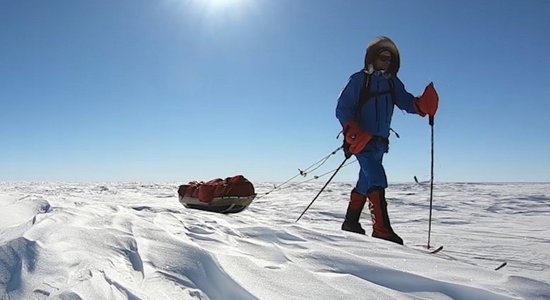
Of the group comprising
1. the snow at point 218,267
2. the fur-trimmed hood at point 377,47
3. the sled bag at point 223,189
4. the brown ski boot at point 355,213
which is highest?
the fur-trimmed hood at point 377,47

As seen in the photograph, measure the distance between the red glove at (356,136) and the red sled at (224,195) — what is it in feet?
8.93

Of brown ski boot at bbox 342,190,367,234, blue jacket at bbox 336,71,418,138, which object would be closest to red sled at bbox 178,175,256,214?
brown ski boot at bbox 342,190,367,234

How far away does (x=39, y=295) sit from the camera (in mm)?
1095

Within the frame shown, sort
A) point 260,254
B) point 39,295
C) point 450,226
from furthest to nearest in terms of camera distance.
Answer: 1. point 450,226
2. point 260,254
3. point 39,295

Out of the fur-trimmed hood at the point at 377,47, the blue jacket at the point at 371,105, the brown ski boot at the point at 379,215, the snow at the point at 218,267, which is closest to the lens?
the snow at the point at 218,267

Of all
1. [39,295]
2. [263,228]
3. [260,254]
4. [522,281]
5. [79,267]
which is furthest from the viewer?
[263,228]

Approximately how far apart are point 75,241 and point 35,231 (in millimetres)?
268

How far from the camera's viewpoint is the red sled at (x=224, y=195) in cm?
550

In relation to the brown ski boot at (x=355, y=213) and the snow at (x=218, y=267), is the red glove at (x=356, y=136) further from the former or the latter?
the snow at (x=218, y=267)

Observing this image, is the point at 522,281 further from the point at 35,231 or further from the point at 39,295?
the point at 35,231

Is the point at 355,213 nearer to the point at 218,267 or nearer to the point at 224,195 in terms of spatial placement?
the point at 218,267

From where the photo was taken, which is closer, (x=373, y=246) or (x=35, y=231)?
(x=35, y=231)

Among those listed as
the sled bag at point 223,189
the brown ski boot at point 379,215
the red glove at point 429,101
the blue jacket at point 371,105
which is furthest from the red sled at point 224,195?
the red glove at point 429,101

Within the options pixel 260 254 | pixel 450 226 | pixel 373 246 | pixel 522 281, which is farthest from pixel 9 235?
pixel 450 226
